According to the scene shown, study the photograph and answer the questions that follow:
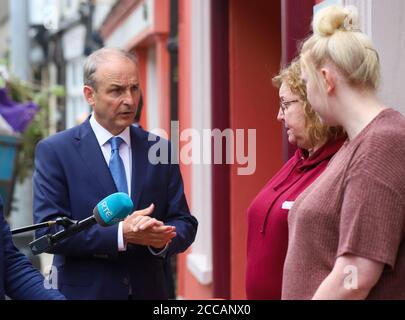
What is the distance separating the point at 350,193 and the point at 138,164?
1.74 metres

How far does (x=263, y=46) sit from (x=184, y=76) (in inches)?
78.8

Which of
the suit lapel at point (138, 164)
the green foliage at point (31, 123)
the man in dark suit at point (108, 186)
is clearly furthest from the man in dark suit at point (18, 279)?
the green foliage at point (31, 123)

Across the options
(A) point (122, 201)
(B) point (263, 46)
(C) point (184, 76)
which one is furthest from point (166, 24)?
(A) point (122, 201)

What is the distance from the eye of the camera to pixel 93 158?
4289mm

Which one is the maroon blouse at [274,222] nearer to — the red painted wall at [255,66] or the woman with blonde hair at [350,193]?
the woman with blonde hair at [350,193]

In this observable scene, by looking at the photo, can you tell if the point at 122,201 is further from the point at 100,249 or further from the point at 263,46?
the point at 263,46

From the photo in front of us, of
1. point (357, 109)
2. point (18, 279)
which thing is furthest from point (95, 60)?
point (357, 109)

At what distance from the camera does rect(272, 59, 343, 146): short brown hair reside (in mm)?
3584

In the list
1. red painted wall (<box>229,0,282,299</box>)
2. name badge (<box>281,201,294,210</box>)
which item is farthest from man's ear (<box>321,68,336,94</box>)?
red painted wall (<box>229,0,282,299</box>)

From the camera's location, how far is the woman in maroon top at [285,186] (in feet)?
11.8

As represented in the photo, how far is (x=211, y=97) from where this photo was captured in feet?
23.5

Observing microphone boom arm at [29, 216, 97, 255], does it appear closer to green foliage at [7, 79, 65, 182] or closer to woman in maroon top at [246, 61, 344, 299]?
woman in maroon top at [246, 61, 344, 299]

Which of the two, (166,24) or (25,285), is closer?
(25,285)

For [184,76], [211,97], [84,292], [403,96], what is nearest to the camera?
[403,96]
